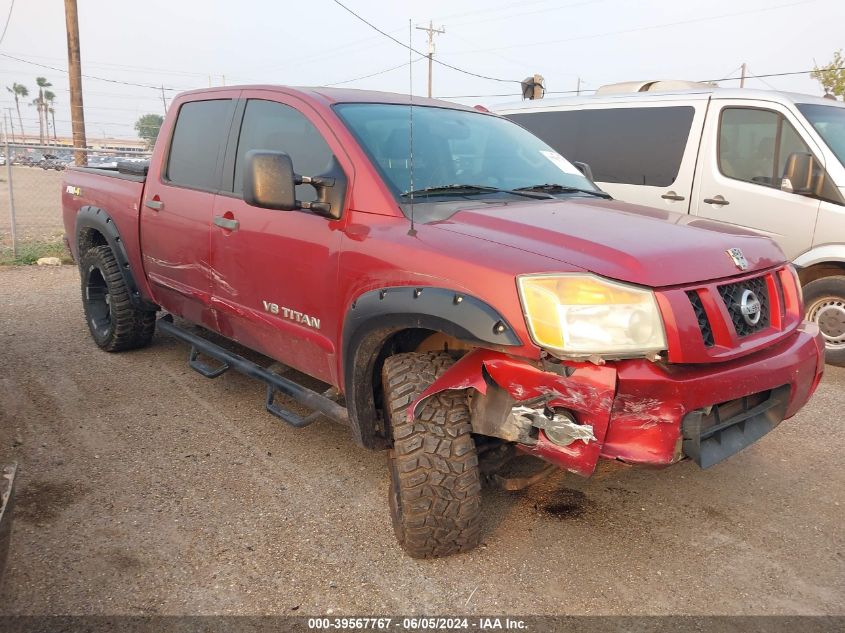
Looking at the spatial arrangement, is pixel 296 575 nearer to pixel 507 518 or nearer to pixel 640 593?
pixel 507 518

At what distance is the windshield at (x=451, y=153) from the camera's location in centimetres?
302

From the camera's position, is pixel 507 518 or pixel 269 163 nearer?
pixel 269 163

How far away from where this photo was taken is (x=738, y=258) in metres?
2.58

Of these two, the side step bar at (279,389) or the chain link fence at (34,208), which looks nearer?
the side step bar at (279,389)

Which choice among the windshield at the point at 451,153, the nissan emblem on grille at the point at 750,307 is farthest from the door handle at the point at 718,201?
the nissan emblem on grille at the point at 750,307

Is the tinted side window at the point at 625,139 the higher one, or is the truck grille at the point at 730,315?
the tinted side window at the point at 625,139

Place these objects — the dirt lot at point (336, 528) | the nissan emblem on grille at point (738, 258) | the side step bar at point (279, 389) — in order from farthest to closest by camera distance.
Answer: the side step bar at point (279, 389)
the nissan emblem on grille at point (738, 258)
the dirt lot at point (336, 528)

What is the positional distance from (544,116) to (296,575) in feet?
19.0

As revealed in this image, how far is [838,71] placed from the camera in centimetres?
1989

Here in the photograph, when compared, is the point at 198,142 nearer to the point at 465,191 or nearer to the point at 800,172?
the point at 465,191

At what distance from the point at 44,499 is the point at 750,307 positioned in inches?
123

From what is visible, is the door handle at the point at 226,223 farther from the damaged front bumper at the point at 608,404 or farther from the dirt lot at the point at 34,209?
the dirt lot at the point at 34,209

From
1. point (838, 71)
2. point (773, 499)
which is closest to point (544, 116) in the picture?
point (773, 499)

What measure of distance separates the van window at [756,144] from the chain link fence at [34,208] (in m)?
5.19
